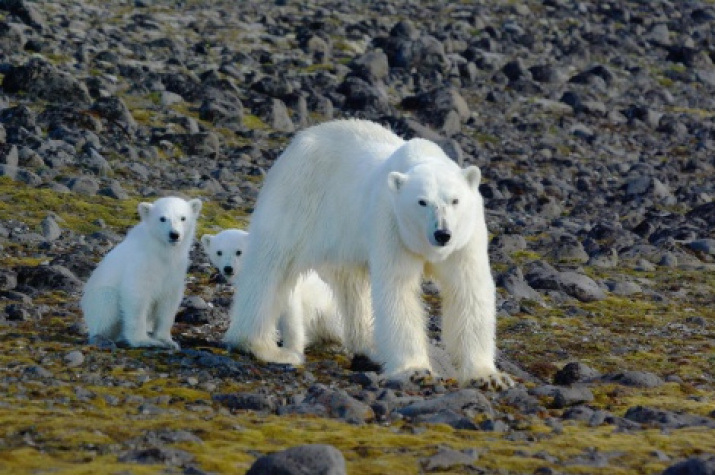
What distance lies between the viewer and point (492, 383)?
9273mm

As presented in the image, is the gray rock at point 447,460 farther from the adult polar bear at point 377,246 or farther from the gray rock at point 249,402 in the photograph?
the adult polar bear at point 377,246

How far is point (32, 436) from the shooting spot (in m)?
6.98

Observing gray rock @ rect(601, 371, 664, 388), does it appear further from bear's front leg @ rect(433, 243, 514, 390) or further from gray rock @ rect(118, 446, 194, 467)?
gray rock @ rect(118, 446, 194, 467)

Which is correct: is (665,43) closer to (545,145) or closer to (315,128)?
(545,145)

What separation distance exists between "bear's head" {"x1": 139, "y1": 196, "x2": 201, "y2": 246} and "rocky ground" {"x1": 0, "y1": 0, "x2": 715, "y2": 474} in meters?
0.95

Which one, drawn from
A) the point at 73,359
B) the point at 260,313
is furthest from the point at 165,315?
the point at 73,359

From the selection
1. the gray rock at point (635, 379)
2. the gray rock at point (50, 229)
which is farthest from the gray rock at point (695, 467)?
the gray rock at point (50, 229)

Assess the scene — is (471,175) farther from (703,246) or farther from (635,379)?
(703,246)

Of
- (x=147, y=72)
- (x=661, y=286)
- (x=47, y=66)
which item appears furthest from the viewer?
(x=147, y=72)

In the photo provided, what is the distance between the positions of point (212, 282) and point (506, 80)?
53.7ft

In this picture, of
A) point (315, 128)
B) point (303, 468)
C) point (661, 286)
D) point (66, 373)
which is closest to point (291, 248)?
point (315, 128)

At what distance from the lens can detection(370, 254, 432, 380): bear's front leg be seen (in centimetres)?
928

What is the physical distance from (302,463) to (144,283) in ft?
14.5

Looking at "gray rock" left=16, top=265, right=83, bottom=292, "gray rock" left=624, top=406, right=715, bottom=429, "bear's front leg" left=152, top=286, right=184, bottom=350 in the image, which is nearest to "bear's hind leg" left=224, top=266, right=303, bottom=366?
"bear's front leg" left=152, top=286, right=184, bottom=350
